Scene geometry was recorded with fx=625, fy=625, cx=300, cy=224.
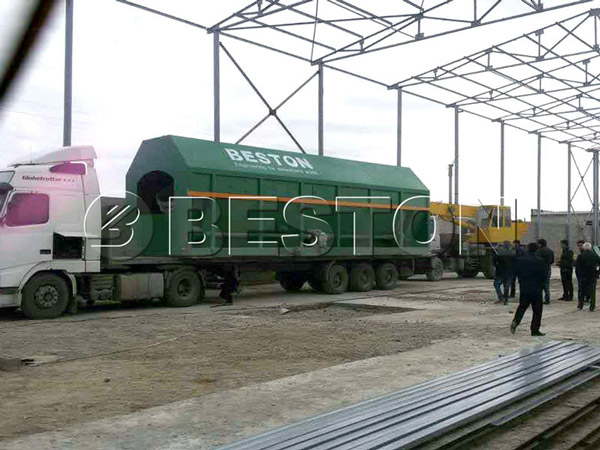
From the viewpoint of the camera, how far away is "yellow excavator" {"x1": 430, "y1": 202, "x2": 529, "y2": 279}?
24.7m

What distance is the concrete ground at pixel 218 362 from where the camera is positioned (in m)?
5.12

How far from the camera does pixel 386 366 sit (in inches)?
293

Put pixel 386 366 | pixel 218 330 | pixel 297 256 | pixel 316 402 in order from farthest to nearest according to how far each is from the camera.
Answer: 1. pixel 297 256
2. pixel 218 330
3. pixel 386 366
4. pixel 316 402

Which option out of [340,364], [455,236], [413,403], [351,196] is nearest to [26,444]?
[413,403]

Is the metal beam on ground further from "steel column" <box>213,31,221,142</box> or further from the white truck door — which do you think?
"steel column" <box>213,31,221,142</box>

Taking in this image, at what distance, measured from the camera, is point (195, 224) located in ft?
46.7

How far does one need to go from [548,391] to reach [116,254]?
9.55 meters

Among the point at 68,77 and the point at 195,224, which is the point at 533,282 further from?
the point at 68,77

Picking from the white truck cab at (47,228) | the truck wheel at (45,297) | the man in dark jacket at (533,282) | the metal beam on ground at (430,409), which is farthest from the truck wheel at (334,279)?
the metal beam on ground at (430,409)

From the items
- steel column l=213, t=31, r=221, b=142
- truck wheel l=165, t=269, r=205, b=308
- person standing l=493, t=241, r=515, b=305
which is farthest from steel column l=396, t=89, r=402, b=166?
truck wheel l=165, t=269, r=205, b=308

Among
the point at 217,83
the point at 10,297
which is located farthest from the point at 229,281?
the point at 217,83

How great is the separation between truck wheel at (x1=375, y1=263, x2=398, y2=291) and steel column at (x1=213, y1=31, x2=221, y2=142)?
645 cm

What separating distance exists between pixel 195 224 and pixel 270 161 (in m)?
2.93

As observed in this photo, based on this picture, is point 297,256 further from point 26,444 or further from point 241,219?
point 26,444
